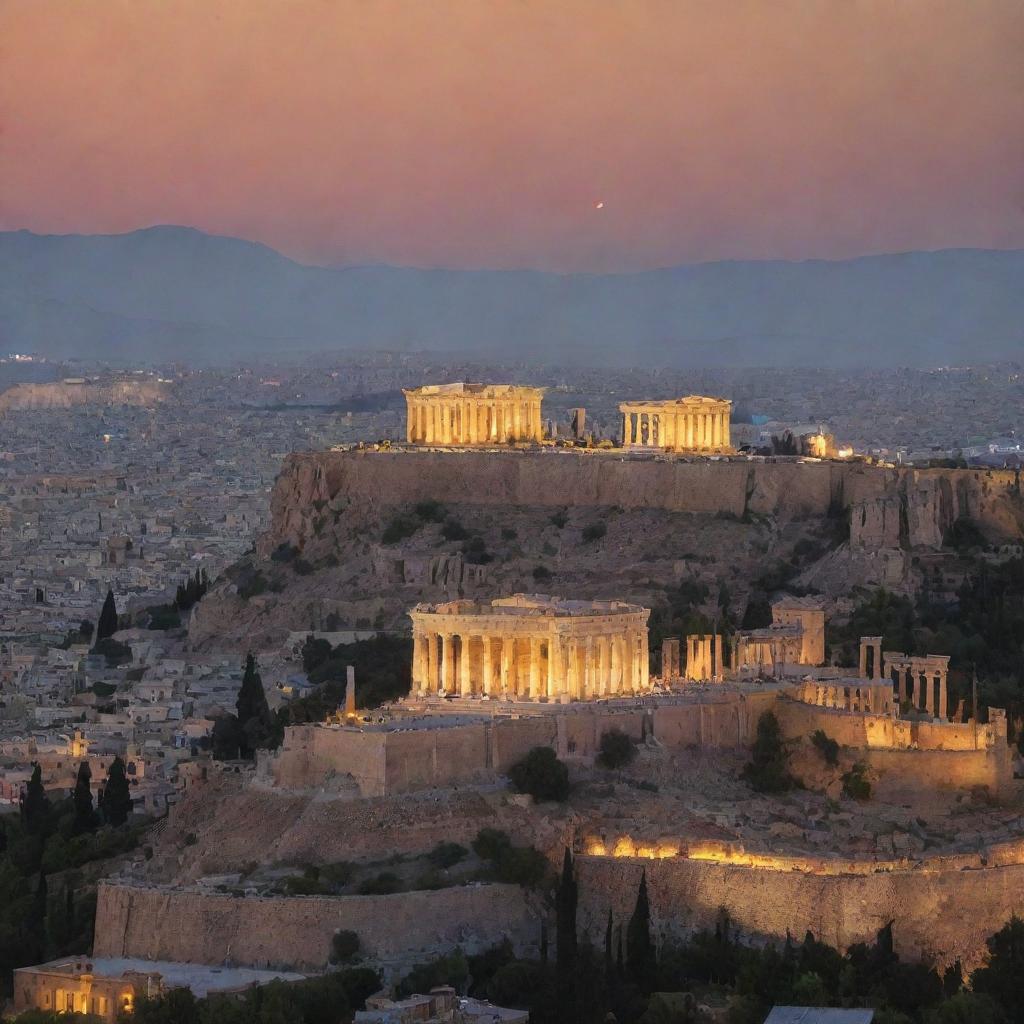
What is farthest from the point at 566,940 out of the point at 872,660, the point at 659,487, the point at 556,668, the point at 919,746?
the point at 659,487

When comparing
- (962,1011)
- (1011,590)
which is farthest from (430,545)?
(962,1011)

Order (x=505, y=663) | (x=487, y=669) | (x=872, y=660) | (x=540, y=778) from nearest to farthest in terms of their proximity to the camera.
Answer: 1. (x=540, y=778)
2. (x=505, y=663)
3. (x=487, y=669)
4. (x=872, y=660)

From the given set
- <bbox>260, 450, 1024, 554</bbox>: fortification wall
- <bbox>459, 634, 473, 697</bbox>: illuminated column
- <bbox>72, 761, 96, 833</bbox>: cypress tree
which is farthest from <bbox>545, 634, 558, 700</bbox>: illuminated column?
<bbox>260, 450, 1024, 554</bbox>: fortification wall

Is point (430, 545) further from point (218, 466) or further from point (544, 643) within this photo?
point (218, 466)

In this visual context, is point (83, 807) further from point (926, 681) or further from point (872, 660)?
point (926, 681)

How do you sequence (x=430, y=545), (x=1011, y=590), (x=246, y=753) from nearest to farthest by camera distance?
(x=246, y=753)
(x=1011, y=590)
(x=430, y=545)

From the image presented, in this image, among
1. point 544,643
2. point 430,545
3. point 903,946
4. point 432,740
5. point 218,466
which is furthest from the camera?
point 218,466
